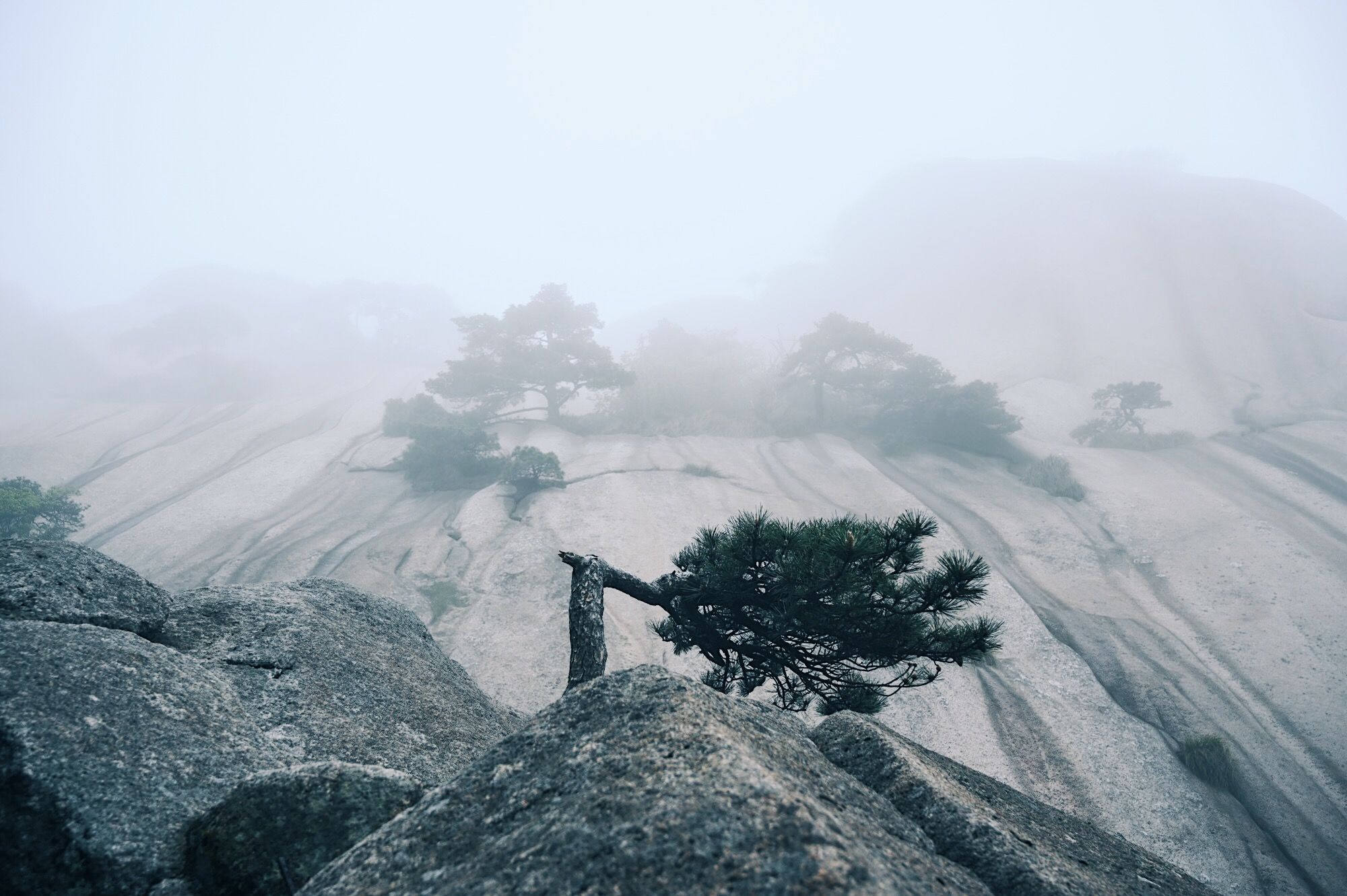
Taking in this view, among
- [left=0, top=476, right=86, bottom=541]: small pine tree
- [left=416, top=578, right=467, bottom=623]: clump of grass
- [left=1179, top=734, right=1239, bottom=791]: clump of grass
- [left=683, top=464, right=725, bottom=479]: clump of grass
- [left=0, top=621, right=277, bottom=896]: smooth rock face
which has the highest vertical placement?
[left=0, top=621, right=277, bottom=896]: smooth rock face

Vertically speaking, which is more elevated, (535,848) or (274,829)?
(535,848)

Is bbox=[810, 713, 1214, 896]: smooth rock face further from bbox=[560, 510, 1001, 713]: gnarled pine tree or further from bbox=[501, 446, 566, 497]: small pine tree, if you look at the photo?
bbox=[501, 446, 566, 497]: small pine tree

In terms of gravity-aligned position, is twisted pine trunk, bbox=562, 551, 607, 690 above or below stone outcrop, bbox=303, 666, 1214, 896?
below

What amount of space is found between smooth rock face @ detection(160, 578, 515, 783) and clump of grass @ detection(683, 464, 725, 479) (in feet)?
73.6

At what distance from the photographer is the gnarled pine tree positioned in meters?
5.29

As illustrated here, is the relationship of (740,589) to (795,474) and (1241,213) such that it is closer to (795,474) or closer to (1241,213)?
(795,474)

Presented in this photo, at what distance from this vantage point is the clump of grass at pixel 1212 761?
1337cm

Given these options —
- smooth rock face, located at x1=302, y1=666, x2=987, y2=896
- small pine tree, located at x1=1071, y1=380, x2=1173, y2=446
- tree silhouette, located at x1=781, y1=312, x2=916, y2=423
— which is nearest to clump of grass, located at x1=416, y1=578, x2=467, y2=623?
smooth rock face, located at x1=302, y1=666, x2=987, y2=896

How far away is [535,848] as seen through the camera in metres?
2.26

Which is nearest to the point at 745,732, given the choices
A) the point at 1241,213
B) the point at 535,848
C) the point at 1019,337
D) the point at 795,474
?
the point at 535,848

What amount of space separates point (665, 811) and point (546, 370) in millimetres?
38464

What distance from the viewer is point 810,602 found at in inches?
235

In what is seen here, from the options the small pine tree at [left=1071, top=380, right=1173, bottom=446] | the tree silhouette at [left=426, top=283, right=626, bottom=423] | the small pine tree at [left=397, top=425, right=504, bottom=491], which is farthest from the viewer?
the tree silhouette at [left=426, top=283, right=626, bottom=423]

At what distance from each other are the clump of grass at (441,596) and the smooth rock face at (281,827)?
16.3 meters
